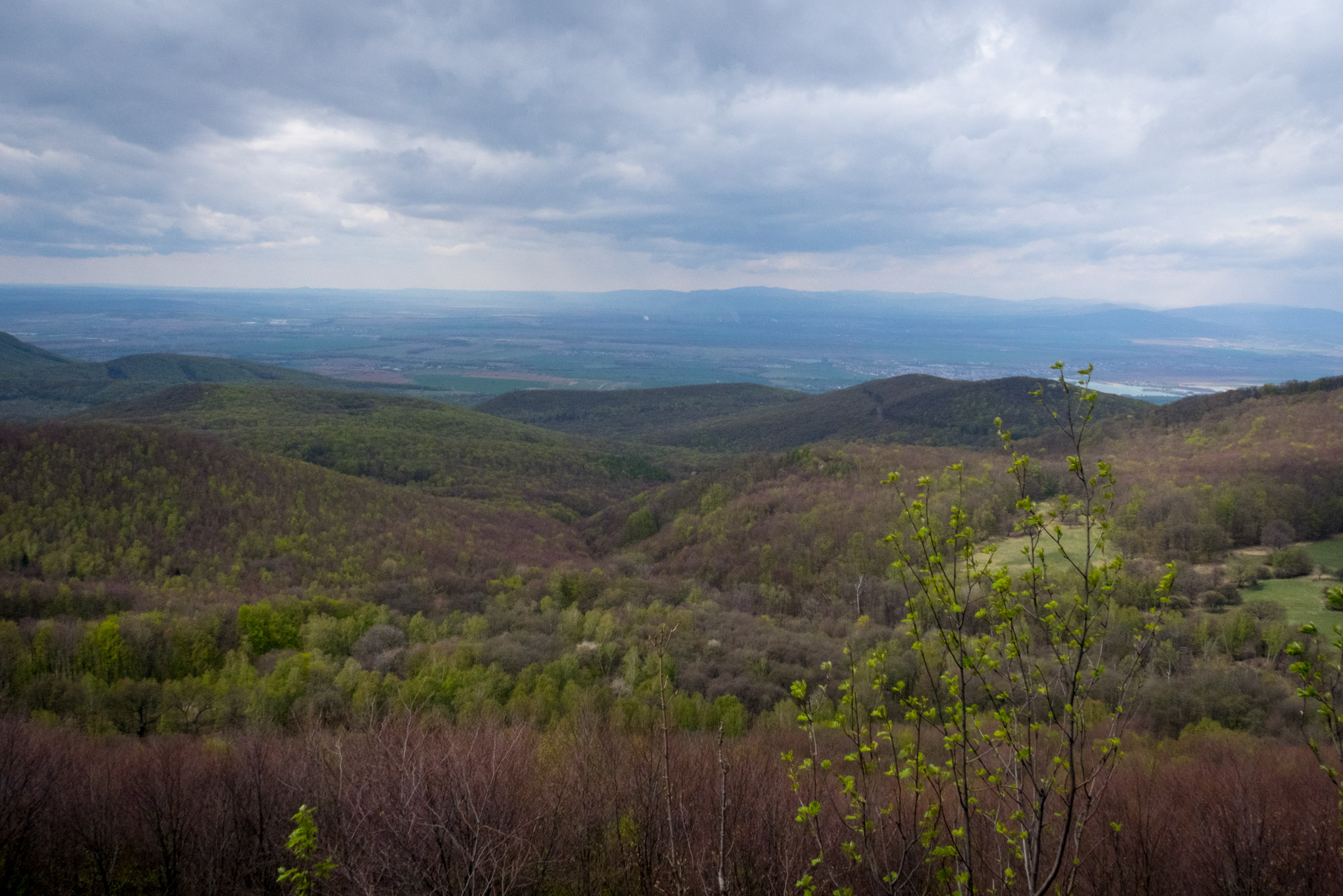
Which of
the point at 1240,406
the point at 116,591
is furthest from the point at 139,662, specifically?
the point at 1240,406

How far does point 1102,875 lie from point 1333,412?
83.6 m

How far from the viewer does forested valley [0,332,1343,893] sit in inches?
289

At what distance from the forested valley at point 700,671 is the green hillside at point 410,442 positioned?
43.2ft

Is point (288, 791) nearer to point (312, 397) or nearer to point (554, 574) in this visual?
point (554, 574)

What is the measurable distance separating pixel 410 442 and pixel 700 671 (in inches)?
4044

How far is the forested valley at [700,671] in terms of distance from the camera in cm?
735

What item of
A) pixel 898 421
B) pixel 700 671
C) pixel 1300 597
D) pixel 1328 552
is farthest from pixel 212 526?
pixel 898 421

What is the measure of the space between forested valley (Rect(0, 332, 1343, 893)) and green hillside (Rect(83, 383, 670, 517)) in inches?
518

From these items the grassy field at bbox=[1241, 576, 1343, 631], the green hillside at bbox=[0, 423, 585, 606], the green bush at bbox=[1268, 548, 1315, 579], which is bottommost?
the green hillside at bbox=[0, 423, 585, 606]

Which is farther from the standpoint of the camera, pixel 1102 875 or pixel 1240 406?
pixel 1240 406

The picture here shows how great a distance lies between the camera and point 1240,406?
8338 cm

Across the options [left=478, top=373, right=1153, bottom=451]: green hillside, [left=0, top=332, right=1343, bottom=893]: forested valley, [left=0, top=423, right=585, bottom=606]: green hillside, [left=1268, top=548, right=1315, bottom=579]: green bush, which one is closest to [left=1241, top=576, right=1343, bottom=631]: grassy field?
[left=0, top=332, right=1343, bottom=893]: forested valley

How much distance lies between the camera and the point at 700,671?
34625 millimetres

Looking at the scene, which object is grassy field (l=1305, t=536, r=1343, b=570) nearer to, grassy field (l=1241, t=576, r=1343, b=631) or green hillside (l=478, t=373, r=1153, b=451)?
grassy field (l=1241, t=576, r=1343, b=631)
